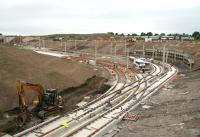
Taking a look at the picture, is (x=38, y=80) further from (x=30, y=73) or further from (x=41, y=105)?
(x=41, y=105)

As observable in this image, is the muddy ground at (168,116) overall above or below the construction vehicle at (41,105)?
below

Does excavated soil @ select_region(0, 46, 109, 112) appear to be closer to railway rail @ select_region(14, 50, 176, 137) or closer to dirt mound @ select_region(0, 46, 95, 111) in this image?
dirt mound @ select_region(0, 46, 95, 111)

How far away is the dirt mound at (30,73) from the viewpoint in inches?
1039

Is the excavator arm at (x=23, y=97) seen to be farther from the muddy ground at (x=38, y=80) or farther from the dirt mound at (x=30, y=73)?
the dirt mound at (x=30, y=73)

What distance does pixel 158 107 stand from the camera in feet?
93.4

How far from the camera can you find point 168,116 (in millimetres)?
25062

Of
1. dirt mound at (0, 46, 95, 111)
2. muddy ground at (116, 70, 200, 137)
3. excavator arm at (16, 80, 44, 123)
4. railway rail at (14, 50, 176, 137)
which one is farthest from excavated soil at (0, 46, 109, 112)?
muddy ground at (116, 70, 200, 137)

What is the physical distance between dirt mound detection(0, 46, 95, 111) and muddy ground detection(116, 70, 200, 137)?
9097mm

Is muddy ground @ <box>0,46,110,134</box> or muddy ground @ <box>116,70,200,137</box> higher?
muddy ground @ <box>0,46,110,134</box>

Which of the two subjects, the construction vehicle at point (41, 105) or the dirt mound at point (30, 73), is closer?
the construction vehicle at point (41, 105)

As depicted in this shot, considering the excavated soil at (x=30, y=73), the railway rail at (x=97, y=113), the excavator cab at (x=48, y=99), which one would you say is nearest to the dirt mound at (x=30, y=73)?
the excavated soil at (x=30, y=73)

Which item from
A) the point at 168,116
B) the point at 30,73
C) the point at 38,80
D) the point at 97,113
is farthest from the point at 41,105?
the point at 168,116

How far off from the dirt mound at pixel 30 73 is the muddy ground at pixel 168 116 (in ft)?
29.8

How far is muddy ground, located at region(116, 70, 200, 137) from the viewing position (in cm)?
2134
